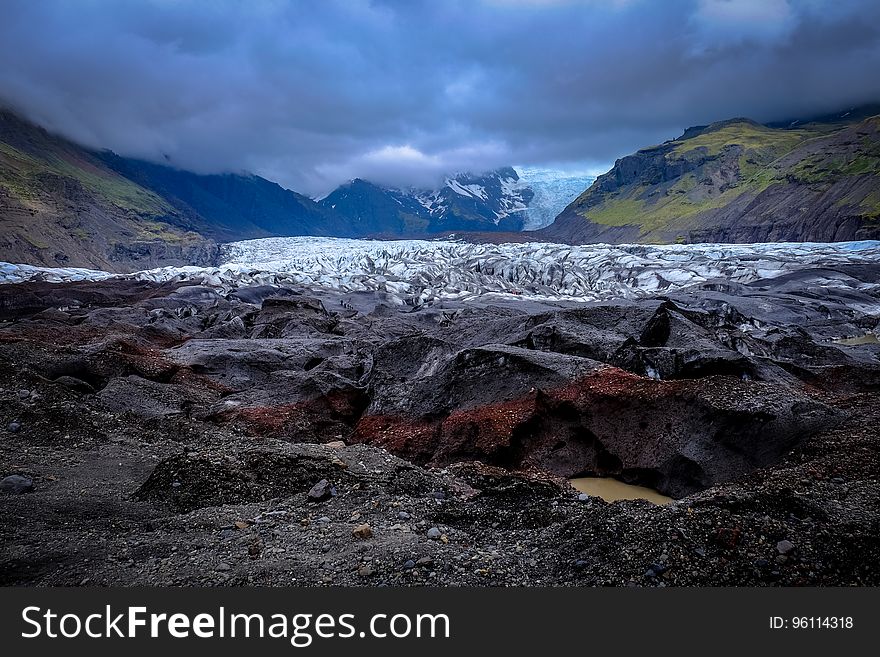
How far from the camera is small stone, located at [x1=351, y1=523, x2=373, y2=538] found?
5684mm

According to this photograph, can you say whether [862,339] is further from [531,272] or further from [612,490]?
[531,272]

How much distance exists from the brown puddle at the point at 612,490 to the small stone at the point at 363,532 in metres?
4.44

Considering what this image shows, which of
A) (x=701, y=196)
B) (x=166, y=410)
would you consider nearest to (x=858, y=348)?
(x=166, y=410)

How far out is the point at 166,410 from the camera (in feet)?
37.8

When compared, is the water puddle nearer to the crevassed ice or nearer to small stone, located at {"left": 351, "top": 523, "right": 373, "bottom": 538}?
the crevassed ice

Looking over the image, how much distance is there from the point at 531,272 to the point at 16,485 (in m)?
62.9

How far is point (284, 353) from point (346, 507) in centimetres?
1155

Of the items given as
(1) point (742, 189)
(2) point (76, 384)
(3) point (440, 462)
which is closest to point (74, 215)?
(2) point (76, 384)

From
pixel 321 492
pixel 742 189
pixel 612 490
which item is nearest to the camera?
pixel 321 492

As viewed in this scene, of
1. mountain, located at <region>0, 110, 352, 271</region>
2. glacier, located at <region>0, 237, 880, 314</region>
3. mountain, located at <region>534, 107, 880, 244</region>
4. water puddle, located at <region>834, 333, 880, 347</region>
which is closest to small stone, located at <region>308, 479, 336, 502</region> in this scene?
water puddle, located at <region>834, 333, 880, 347</region>

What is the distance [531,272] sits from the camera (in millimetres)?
66438

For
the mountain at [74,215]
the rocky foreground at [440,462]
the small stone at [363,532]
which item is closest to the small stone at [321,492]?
the rocky foreground at [440,462]

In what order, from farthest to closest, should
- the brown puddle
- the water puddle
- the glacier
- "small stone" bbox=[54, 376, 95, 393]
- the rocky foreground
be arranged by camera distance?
1. the glacier
2. the water puddle
3. "small stone" bbox=[54, 376, 95, 393]
4. the brown puddle
5. the rocky foreground

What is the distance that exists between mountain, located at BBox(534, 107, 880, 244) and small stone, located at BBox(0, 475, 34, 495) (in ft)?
313
